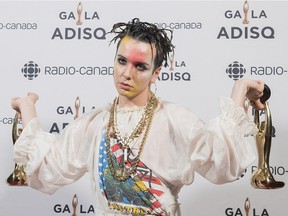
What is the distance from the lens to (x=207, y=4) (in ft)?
5.42

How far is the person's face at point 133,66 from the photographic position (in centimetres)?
114

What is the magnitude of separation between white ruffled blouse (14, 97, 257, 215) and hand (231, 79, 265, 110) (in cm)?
4

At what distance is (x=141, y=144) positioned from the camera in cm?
113

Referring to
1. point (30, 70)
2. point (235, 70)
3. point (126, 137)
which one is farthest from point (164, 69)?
point (126, 137)

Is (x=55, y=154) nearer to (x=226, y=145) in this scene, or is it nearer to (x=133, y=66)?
(x=133, y=66)

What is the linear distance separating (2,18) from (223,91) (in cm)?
75

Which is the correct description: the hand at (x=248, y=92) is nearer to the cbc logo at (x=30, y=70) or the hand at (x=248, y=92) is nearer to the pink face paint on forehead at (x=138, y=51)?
the pink face paint on forehead at (x=138, y=51)

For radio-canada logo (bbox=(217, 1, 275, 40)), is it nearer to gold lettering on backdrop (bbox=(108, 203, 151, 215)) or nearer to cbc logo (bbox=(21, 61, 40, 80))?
cbc logo (bbox=(21, 61, 40, 80))

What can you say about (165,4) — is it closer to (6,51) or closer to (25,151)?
(6,51)

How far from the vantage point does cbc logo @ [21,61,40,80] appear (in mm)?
1688

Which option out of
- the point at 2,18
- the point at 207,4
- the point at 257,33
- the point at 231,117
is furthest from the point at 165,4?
the point at 231,117

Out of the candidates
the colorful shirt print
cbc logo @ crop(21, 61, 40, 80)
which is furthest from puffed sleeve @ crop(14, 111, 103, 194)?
cbc logo @ crop(21, 61, 40, 80)

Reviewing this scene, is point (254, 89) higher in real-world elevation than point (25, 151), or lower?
higher

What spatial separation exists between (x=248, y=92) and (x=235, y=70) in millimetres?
468
